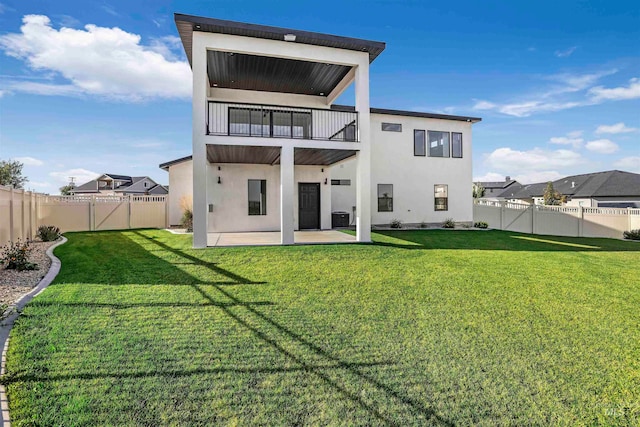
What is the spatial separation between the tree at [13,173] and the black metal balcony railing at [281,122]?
94.7 ft

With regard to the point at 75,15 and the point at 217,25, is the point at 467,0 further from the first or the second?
the point at 75,15

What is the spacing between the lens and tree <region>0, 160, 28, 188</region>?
93.4 feet

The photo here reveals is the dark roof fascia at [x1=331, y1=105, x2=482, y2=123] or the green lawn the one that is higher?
the dark roof fascia at [x1=331, y1=105, x2=482, y2=123]

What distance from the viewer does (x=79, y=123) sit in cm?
1869

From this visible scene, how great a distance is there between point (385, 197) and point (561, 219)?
928 centimetres

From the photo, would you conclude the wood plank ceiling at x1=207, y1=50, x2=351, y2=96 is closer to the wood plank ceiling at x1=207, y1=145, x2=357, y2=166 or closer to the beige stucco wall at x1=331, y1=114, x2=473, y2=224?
the wood plank ceiling at x1=207, y1=145, x2=357, y2=166

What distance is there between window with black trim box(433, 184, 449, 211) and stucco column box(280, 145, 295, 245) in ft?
29.7

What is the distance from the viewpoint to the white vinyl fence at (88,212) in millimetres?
11266

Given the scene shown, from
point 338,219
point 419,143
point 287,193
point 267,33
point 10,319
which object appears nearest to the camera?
point 10,319

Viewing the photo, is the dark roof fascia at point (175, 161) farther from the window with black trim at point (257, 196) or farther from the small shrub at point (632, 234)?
the small shrub at point (632, 234)

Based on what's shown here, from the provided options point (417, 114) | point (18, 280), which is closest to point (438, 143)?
point (417, 114)

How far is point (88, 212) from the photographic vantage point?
15.4m

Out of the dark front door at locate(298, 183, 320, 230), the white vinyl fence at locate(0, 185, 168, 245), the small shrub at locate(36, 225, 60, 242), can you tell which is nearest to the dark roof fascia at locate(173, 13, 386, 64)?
the dark front door at locate(298, 183, 320, 230)

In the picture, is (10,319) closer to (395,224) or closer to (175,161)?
(175,161)
